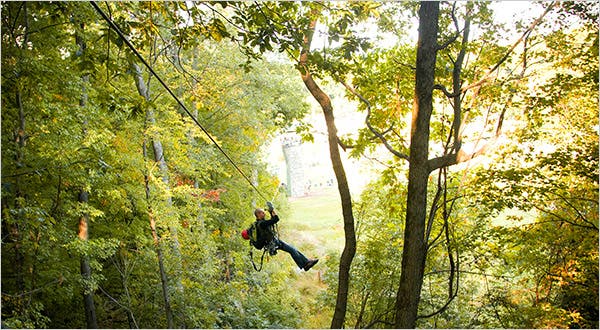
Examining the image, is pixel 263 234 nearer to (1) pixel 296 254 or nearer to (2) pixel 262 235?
(2) pixel 262 235

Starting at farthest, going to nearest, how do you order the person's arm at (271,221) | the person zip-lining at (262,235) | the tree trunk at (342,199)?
the person zip-lining at (262,235) < the tree trunk at (342,199) < the person's arm at (271,221)

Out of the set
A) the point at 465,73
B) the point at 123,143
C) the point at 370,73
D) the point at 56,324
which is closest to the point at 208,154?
the point at 123,143

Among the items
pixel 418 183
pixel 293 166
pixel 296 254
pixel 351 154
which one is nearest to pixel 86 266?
pixel 296 254

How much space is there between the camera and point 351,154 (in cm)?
643

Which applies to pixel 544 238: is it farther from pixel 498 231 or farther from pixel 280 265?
pixel 280 265

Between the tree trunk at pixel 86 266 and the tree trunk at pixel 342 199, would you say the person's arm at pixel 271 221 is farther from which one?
the tree trunk at pixel 86 266

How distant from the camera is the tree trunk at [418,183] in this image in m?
4.72

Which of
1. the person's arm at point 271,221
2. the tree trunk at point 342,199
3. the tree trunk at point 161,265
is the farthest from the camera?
the tree trunk at point 161,265

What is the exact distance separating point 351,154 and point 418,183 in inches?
70.6

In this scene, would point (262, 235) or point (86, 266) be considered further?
point (86, 266)

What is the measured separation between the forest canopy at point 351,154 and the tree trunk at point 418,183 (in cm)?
1

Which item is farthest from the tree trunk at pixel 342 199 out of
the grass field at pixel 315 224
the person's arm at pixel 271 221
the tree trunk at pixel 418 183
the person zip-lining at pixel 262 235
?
the grass field at pixel 315 224

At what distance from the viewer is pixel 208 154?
11.3 meters

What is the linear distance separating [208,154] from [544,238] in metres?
7.50
